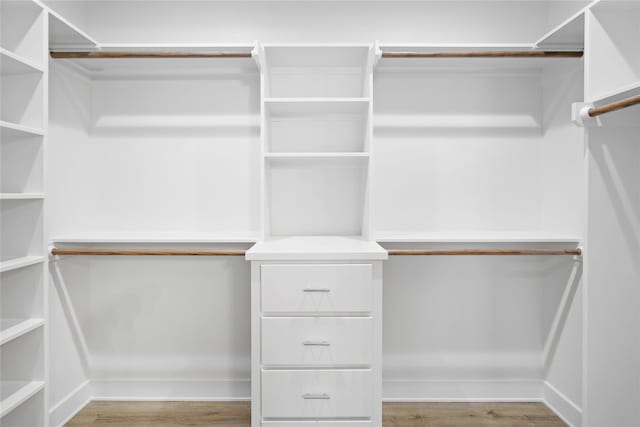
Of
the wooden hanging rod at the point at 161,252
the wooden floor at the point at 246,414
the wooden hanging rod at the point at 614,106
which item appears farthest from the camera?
the wooden floor at the point at 246,414

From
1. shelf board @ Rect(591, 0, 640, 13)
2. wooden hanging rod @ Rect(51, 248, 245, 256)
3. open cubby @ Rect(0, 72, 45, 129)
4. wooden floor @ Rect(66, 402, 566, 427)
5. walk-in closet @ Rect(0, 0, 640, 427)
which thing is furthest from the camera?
walk-in closet @ Rect(0, 0, 640, 427)

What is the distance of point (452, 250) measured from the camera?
207 centimetres

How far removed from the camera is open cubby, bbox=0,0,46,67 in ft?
5.82

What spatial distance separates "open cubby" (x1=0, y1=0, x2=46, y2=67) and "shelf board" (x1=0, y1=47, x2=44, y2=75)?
43 millimetres

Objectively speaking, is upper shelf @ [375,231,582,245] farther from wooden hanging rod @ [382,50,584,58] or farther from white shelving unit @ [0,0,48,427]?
white shelving unit @ [0,0,48,427]

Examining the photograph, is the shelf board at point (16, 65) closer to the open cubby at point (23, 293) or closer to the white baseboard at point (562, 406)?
Answer: the open cubby at point (23, 293)

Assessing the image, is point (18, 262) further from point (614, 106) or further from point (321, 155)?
point (614, 106)

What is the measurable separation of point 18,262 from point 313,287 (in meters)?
1.20

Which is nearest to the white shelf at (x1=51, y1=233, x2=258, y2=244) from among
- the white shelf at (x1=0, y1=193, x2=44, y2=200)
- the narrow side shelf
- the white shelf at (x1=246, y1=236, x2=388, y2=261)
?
the white shelf at (x1=246, y1=236, x2=388, y2=261)

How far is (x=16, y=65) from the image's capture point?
1698mm

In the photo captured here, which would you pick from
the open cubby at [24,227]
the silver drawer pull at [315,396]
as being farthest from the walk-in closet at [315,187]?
the silver drawer pull at [315,396]

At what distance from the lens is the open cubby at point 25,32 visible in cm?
177

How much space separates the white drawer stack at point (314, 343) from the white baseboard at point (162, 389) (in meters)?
0.64

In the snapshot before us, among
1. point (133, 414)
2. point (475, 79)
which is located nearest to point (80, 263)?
point (133, 414)
